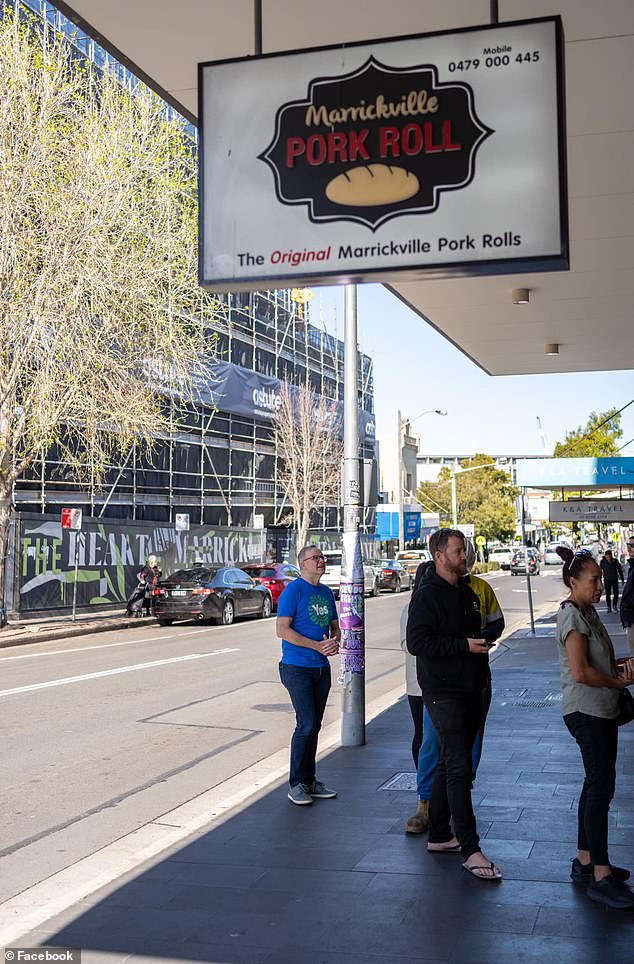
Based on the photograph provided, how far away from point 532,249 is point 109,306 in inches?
772

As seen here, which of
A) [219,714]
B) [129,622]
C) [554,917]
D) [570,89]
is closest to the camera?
[554,917]

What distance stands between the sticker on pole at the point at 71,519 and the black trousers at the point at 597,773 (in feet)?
68.3

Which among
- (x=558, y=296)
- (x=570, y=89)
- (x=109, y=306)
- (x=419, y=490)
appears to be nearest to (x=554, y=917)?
(x=570, y=89)

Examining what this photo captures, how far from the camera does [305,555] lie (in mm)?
7953

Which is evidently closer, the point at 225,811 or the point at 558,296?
the point at 225,811

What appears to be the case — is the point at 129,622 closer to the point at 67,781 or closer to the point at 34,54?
the point at 34,54

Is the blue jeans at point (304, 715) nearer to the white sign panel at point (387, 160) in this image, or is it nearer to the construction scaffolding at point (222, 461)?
the white sign panel at point (387, 160)

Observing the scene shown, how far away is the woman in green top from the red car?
26576 mm

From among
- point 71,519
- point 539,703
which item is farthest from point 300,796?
point 71,519

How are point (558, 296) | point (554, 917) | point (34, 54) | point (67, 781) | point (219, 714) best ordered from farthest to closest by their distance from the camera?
point (34, 54) → point (219, 714) → point (558, 296) → point (67, 781) → point (554, 917)

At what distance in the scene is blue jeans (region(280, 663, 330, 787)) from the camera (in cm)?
771

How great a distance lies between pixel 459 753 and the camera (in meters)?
5.89

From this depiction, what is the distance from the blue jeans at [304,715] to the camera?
771 centimetres


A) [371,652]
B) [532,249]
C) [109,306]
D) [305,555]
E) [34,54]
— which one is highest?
[34,54]
